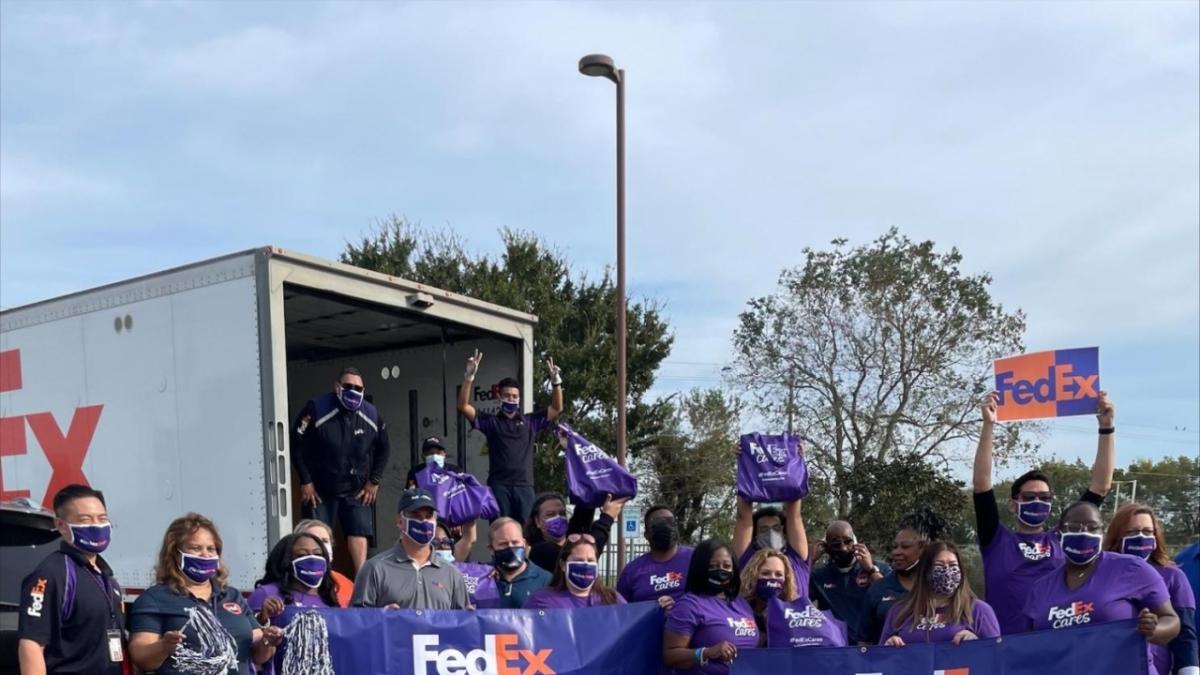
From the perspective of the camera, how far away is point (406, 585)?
656 centimetres

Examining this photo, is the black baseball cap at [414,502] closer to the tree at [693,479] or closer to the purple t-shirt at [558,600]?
the purple t-shirt at [558,600]

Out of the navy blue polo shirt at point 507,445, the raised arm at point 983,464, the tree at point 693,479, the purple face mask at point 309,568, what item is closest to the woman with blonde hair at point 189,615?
the purple face mask at point 309,568

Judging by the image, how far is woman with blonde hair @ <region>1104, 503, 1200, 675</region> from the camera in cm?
633

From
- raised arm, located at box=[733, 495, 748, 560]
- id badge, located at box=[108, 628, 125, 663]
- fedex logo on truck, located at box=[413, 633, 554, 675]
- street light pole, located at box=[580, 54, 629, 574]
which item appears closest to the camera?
id badge, located at box=[108, 628, 125, 663]

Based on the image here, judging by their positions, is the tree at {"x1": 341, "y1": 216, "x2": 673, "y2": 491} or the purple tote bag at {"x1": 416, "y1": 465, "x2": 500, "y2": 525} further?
the tree at {"x1": 341, "y1": 216, "x2": 673, "y2": 491}

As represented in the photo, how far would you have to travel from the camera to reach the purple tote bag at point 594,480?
8.99m

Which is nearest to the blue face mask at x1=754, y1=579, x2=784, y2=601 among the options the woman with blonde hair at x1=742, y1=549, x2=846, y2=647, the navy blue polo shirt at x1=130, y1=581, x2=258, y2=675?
the woman with blonde hair at x1=742, y1=549, x2=846, y2=647

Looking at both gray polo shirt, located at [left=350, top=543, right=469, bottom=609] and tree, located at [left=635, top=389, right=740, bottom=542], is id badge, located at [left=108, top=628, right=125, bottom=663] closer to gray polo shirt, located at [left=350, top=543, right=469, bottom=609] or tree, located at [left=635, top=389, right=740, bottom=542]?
gray polo shirt, located at [left=350, top=543, right=469, bottom=609]

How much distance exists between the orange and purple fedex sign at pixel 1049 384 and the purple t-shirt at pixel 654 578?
2121 millimetres

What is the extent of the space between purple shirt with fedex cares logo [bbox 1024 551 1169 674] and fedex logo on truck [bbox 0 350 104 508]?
22.1ft

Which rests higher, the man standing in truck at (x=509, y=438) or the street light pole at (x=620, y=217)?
the street light pole at (x=620, y=217)

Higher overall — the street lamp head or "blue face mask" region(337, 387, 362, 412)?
the street lamp head

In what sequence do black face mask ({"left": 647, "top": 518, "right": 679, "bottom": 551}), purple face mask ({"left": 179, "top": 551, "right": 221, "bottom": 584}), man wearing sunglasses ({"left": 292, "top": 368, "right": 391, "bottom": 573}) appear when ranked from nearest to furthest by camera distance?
1. purple face mask ({"left": 179, "top": 551, "right": 221, "bottom": 584})
2. black face mask ({"left": 647, "top": 518, "right": 679, "bottom": 551})
3. man wearing sunglasses ({"left": 292, "top": 368, "right": 391, "bottom": 573})

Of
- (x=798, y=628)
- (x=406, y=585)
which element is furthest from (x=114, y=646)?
(x=798, y=628)
